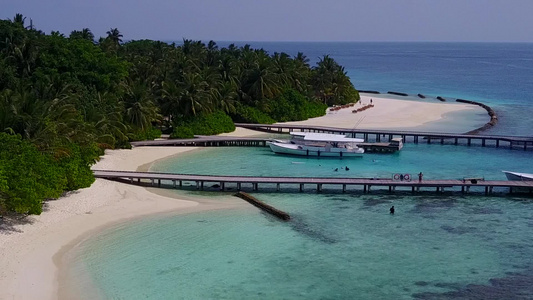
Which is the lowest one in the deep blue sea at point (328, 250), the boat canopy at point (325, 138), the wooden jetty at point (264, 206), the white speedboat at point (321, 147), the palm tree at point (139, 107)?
the deep blue sea at point (328, 250)

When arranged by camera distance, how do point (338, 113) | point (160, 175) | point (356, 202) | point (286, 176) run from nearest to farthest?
point (356, 202), point (160, 175), point (286, 176), point (338, 113)

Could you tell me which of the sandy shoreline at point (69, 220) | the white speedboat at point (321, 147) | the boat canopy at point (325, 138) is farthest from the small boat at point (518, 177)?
the sandy shoreline at point (69, 220)

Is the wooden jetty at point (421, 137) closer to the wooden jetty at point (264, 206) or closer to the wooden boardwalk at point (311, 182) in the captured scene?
the wooden boardwalk at point (311, 182)

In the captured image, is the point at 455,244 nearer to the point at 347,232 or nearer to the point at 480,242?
the point at 480,242

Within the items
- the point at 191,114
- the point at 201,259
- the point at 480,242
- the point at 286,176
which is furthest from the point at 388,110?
the point at 201,259

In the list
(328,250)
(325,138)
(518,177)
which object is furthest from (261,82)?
(328,250)

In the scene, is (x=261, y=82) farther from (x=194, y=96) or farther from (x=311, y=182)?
(x=311, y=182)

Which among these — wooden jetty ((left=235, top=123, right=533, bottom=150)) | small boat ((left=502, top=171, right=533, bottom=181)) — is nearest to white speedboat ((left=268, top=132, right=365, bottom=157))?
wooden jetty ((left=235, top=123, right=533, bottom=150))
